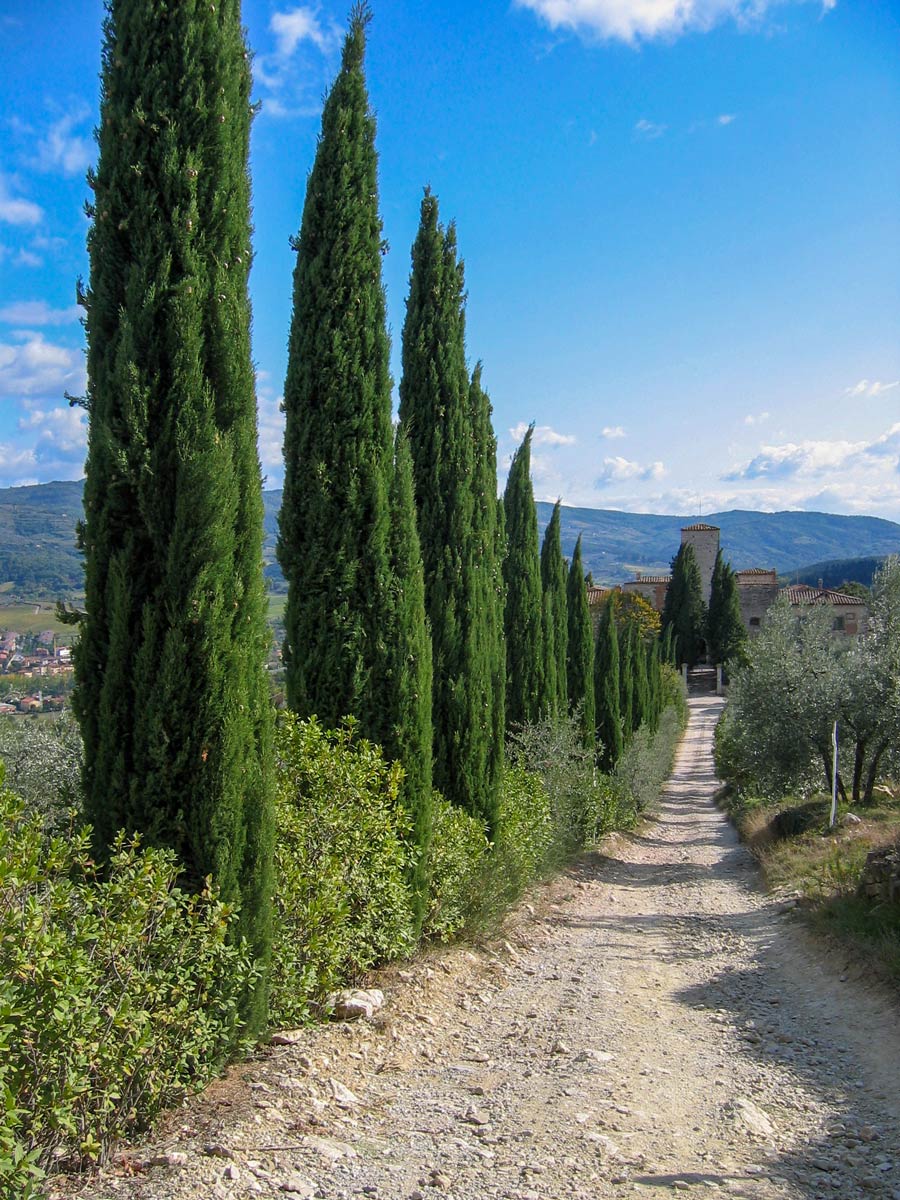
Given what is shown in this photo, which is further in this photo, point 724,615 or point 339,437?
point 724,615

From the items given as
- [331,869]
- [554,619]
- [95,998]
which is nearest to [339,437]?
[331,869]

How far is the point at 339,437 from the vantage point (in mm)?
7141

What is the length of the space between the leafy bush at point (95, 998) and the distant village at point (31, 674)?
9192mm

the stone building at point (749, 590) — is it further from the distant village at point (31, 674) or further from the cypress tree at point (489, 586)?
the cypress tree at point (489, 586)

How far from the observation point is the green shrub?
7.04 meters

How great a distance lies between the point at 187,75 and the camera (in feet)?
15.1

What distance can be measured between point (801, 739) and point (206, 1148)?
15078 mm

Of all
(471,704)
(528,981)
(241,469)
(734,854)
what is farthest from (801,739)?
(241,469)

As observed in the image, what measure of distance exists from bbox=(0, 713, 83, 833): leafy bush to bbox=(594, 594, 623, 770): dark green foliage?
1217 cm

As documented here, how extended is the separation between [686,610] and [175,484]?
60.7 metres

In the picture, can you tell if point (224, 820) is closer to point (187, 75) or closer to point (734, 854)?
point (187, 75)

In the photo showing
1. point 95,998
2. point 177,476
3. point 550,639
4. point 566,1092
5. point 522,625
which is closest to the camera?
point 95,998

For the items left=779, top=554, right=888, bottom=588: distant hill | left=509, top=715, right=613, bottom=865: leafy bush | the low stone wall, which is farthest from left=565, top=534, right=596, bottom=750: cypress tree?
left=779, top=554, right=888, bottom=588: distant hill

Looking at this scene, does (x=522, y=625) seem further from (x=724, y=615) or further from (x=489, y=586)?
(x=724, y=615)
